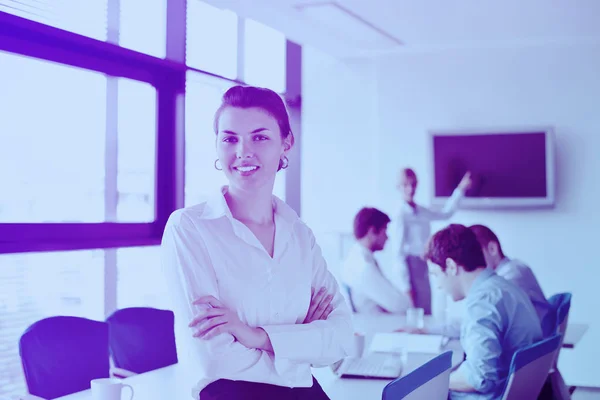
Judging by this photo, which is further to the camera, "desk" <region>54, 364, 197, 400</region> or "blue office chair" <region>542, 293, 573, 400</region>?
"blue office chair" <region>542, 293, 573, 400</region>

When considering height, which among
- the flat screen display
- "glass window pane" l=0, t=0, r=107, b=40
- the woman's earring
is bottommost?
the woman's earring

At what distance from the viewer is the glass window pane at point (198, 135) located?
210 inches

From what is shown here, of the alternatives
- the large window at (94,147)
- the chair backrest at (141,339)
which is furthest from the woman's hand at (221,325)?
the large window at (94,147)

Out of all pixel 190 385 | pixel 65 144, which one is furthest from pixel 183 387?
pixel 65 144

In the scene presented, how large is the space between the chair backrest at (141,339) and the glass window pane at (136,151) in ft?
4.27

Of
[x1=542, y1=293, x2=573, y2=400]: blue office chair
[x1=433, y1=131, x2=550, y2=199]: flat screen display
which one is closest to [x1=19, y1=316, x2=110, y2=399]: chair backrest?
[x1=542, y1=293, x2=573, y2=400]: blue office chair

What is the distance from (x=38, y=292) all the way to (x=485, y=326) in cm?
258

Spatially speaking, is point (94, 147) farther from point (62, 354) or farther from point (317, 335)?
point (317, 335)

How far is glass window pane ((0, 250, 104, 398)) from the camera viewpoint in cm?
371

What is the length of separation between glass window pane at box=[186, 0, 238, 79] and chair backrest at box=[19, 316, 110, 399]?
273cm

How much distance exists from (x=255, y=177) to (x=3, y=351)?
262cm

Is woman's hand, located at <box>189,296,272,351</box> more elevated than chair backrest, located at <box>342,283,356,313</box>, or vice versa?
woman's hand, located at <box>189,296,272,351</box>

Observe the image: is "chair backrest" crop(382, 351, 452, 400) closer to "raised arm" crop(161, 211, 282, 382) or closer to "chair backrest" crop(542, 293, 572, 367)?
"raised arm" crop(161, 211, 282, 382)

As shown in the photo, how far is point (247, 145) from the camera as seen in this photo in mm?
1676
